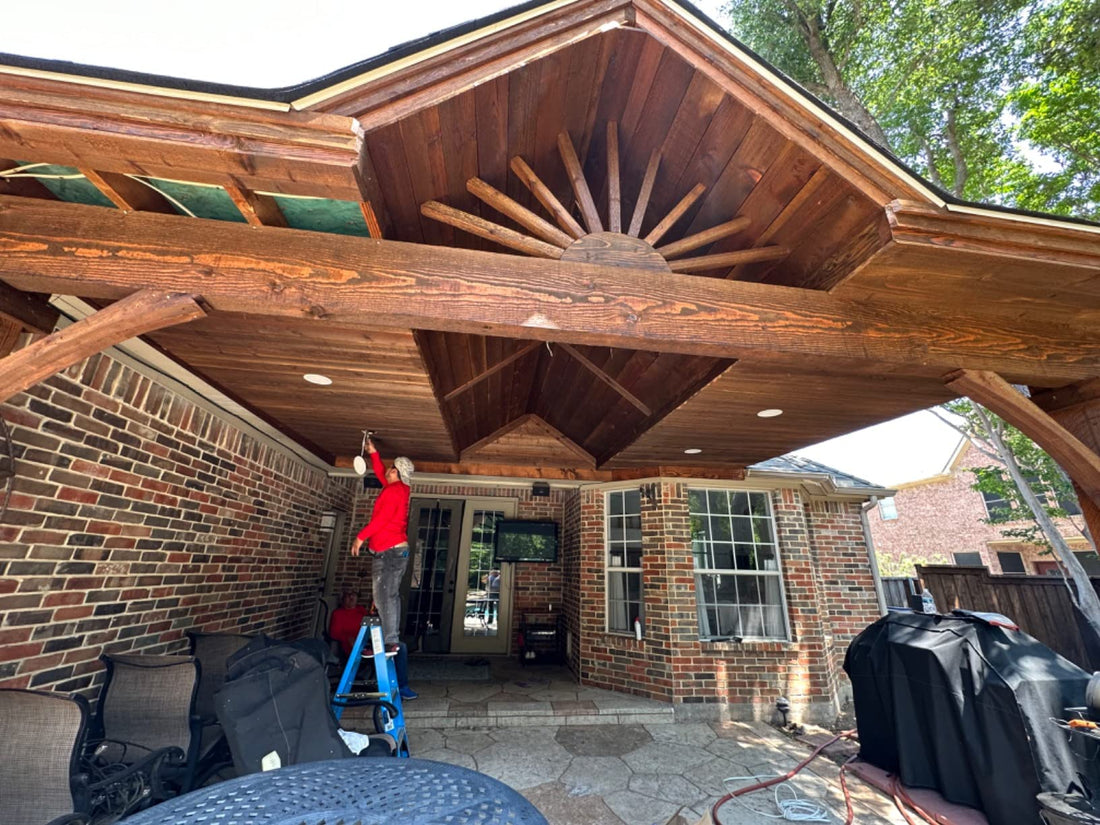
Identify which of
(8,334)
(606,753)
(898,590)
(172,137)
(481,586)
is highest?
(172,137)

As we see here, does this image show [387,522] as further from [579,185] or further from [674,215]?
[674,215]

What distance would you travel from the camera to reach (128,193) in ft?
5.20

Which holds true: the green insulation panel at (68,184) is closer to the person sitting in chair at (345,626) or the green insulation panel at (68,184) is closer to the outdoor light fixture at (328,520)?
the outdoor light fixture at (328,520)

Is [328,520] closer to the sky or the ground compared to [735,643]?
closer to the sky

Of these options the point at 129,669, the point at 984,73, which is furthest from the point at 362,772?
the point at 984,73

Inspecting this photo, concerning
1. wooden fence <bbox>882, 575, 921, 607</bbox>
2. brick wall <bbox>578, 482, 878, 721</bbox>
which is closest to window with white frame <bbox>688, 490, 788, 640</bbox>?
brick wall <bbox>578, 482, 878, 721</bbox>

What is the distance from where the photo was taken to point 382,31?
4469mm

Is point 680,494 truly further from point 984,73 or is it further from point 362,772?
point 984,73

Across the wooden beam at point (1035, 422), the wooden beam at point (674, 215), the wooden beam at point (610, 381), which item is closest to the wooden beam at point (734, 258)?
the wooden beam at point (674, 215)

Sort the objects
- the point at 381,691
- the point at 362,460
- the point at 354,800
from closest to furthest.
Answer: the point at 354,800, the point at 381,691, the point at 362,460

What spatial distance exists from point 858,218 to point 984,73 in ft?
23.1

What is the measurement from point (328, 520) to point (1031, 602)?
8951mm

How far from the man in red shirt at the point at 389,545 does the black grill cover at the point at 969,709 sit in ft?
11.6

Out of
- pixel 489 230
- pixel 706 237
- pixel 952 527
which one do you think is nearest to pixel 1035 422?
pixel 706 237
